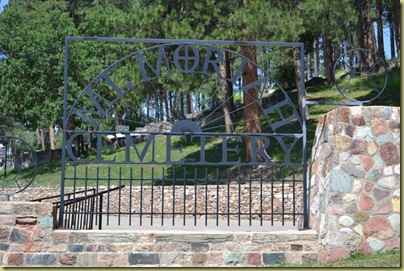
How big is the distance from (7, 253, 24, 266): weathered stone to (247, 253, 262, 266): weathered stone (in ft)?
10.1

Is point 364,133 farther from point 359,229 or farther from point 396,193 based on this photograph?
point 359,229

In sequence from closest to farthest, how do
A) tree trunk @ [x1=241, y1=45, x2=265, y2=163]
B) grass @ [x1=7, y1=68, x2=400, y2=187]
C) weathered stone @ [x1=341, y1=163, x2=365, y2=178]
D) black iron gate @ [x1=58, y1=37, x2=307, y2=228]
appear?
weathered stone @ [x1=341, y1=163, x2=365, y2=178], black iron gate @ [x1=58, y1=37, x2=307, y2=228], tree trunk @ [x1=241, y1=45, x2=265, y2=163], grass @ [x1=7, y1=68, x2=400, y2=187]

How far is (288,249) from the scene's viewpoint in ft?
27.1

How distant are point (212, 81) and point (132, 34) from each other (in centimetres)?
1179

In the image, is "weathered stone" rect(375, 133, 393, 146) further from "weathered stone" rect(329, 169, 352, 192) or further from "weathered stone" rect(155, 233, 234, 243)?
"weathered stone" rect(155, 233, 234, 243)

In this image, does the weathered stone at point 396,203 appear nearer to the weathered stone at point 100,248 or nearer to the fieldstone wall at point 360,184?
the fieldstone wall at point 360,184

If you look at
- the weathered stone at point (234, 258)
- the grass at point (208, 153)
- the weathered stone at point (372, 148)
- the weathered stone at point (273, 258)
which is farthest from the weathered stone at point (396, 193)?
the grass at point (208, 153)

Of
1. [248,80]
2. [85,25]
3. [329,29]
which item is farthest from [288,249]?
[85,25]

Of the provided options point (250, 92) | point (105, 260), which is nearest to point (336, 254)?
point (105, 260)

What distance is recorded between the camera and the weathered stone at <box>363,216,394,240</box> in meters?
8.15

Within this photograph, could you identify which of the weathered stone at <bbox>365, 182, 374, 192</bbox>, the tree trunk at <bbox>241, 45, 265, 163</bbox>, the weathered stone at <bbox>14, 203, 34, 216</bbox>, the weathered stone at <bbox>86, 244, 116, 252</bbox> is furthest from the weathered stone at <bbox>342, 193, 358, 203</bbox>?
Result: the tree trunk at <bbox>241, 45, 265, 163</bbox>

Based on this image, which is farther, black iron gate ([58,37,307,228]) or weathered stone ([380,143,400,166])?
black iron gate ([58,37,307,228])

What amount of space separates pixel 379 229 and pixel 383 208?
29 cm

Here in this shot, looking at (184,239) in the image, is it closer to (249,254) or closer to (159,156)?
(249,254)
